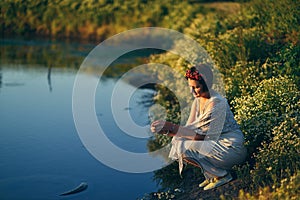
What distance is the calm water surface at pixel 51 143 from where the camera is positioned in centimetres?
730

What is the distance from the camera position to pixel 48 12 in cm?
3116

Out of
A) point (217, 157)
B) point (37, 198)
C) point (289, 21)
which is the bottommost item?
point (37, 198)

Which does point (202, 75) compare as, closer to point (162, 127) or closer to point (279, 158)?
point (162, 127)

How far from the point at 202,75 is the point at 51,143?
4.18 meters

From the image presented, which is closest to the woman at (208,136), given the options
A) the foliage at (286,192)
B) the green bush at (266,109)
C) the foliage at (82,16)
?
the green bush at (266,109)

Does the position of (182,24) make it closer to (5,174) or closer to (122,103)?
(122,103)

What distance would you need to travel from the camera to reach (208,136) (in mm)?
6430

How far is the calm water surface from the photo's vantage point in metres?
7.30

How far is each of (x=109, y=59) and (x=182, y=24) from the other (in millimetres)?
4056

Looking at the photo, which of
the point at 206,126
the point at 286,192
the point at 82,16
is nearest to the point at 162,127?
the point at 206,126

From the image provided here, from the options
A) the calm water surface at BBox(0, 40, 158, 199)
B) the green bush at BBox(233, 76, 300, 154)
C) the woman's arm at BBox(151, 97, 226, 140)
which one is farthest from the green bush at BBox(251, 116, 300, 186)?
the calm water surface at BBox(0, 40, 158, 199)

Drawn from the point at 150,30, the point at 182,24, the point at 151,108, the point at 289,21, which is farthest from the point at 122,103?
the point at 150,30

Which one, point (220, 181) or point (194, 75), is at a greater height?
point (194, 75)

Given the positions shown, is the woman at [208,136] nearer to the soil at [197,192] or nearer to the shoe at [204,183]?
the soil at [197,192]
